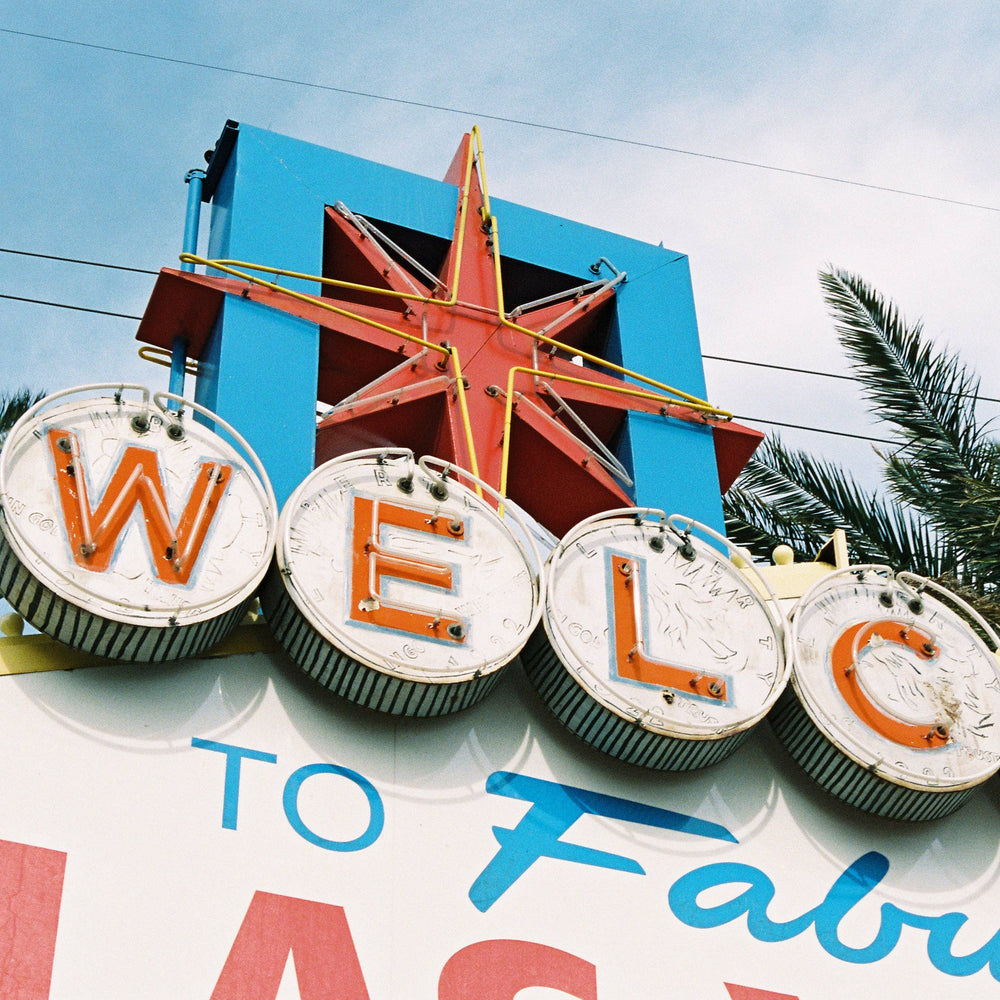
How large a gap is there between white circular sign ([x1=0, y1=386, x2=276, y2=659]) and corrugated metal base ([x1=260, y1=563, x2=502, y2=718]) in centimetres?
29

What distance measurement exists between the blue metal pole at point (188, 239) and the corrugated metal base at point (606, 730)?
3664mm

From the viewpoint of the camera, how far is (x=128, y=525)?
30.0 ft

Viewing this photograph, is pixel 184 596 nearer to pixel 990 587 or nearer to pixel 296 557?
pixel 296 557

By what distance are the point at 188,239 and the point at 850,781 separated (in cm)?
683

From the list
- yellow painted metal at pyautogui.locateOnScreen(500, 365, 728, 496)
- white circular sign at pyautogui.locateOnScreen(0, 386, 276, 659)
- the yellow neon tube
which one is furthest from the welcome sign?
yellow painted metal at pyautogui.locateOnScreen(500, 365, 728, 496)

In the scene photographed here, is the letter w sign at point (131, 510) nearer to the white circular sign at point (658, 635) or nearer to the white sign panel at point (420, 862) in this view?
the white sign panel at point (420, 862)

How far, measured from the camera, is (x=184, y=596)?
8945 mm

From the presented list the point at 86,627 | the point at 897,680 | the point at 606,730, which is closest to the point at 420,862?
the point at 606,730

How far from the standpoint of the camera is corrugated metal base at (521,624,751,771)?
9609mm

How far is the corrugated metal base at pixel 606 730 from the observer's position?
961 cm

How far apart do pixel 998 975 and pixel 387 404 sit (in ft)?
19.9

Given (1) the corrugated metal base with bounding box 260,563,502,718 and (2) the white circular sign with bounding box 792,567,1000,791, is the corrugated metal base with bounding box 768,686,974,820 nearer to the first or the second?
(2) the white circular sign with bounding box 792,567,1000,791

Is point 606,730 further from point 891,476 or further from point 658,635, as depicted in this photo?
point 891,476

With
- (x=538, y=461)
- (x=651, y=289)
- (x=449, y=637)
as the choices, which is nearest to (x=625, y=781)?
(x=449, y=637)
